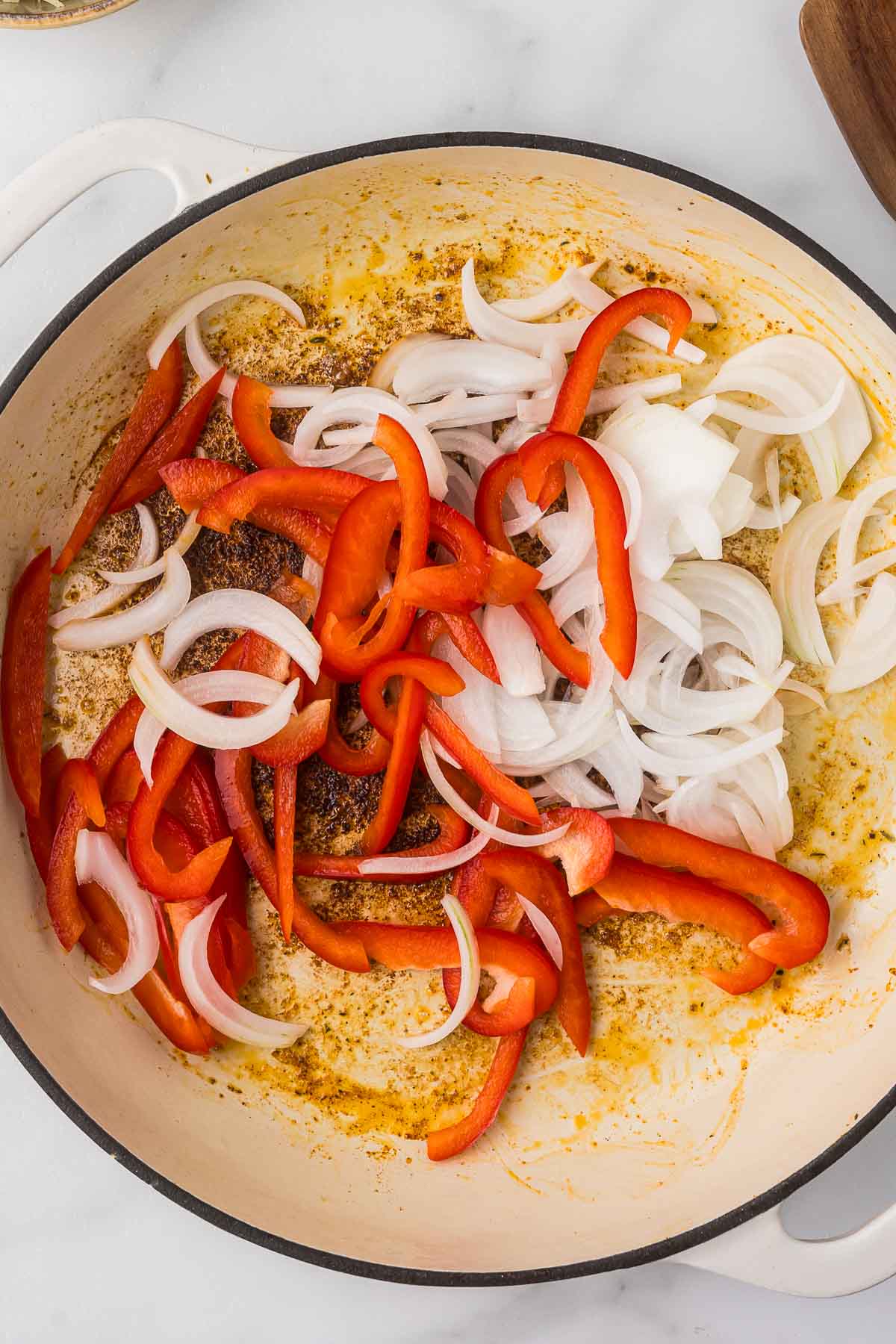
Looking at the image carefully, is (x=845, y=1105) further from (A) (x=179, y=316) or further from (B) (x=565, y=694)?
(A) (x=179, y=316)

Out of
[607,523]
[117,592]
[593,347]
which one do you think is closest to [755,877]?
[607,523]

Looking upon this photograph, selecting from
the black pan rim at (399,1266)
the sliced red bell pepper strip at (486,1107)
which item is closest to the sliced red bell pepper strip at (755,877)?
the black pan rim at (399,1266)

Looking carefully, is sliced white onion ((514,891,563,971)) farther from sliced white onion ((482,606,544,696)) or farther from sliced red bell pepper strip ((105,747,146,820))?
sliced red bell pepper strip ((105,747,146,820))

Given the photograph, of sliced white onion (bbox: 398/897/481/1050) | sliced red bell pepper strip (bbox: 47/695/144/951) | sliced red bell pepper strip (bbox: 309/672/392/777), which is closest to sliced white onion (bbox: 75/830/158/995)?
sliced red bell pepper strip (bbox: 47/695/144/951)

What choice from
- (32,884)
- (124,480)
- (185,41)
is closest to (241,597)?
(124,480)

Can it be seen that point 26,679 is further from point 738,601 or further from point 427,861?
point 738,601

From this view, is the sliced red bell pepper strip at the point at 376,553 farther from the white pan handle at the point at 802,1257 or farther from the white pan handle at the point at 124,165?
the white pan handle at the point at 802,1257
